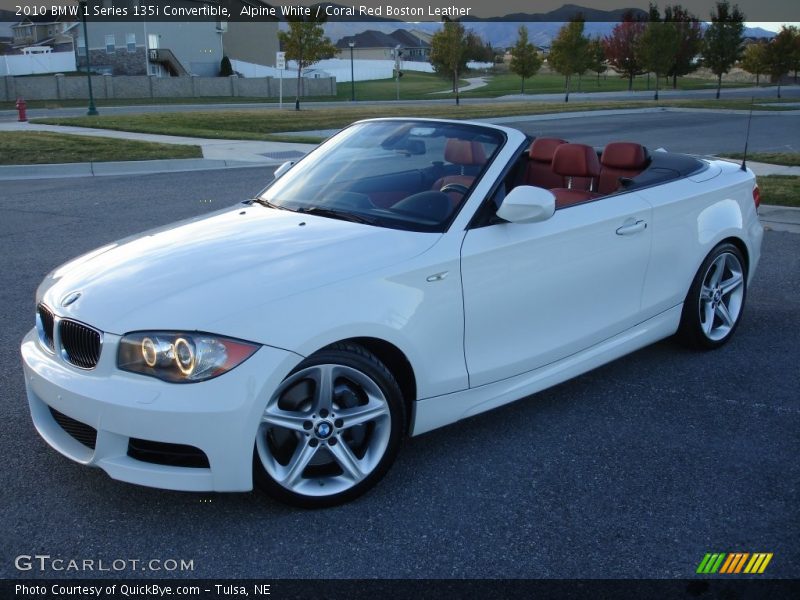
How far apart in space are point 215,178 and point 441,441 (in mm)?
10897

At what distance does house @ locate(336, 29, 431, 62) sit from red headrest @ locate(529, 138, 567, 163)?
112074mm

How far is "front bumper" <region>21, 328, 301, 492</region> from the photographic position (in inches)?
123

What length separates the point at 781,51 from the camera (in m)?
51.2

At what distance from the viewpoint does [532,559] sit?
3184mm

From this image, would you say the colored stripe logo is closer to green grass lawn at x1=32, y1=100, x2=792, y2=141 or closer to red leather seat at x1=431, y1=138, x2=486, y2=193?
red leather seat at x1=431, y1=138, x2=486, y2=193

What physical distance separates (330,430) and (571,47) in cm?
4886

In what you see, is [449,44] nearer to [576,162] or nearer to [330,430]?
[576,162]

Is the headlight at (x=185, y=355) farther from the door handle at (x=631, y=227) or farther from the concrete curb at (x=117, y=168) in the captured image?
the concrete curb at (x=117, y=168)

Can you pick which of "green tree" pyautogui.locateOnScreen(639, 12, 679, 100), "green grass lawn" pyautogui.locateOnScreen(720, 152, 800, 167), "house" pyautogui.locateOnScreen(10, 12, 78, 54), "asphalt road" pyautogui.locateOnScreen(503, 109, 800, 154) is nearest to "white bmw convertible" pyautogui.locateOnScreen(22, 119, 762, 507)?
"green grass lawn" pyautogui.locateOnScreen(720, 152, 800, 167)

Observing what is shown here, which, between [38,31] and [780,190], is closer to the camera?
[780,190]

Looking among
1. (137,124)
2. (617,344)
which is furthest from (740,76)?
(617,344)

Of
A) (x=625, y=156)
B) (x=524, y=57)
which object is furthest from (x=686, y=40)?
(x=625, y=156)

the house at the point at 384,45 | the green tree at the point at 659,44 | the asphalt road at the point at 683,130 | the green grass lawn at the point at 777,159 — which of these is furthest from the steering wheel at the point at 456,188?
the house at the point at 384,45
